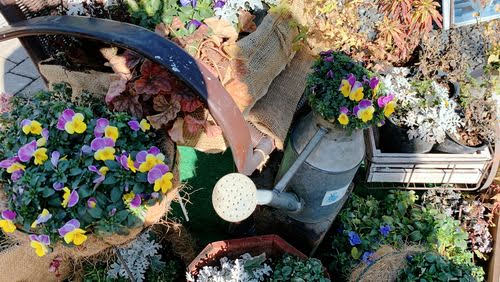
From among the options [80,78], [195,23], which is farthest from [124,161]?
[195,23]

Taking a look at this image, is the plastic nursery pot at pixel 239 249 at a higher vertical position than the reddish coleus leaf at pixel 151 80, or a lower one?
lower

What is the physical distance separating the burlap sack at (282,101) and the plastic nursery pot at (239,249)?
445mm

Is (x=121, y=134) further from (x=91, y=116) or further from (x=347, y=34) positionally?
(x=347, y=34)

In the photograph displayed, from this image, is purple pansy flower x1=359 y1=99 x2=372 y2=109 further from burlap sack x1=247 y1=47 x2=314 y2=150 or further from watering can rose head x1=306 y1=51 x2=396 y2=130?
burlap sack x1=247 y1=47 x2=314 y2=150

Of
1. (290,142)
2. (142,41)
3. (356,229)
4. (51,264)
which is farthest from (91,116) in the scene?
(356,229)

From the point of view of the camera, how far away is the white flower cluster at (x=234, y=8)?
189cm

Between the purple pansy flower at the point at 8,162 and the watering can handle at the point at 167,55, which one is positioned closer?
the watering can handle at the point at 167,55

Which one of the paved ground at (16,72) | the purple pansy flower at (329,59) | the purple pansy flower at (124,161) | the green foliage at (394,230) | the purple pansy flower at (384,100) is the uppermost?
the purple pansy flower at (124,161)

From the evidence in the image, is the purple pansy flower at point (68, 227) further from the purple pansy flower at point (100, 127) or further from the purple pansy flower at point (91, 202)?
the purple pansy flower at point (100, 127)

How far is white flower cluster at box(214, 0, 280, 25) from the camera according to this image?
189 centimetres

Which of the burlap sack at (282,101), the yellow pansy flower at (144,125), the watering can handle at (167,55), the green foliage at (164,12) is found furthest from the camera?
the burlap sack at (282,101)

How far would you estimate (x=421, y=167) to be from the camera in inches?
95.1

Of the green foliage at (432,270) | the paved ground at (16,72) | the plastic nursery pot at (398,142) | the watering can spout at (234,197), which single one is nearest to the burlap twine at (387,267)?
the green foliage at (432,270)

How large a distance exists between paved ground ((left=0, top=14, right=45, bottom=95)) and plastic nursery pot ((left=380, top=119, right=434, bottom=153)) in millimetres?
2505
